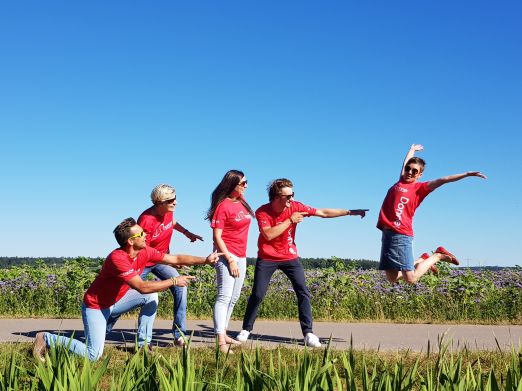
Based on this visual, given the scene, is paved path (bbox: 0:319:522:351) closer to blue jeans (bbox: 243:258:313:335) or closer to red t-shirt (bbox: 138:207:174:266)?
blue jeans (bbox: 243:258:313:335)

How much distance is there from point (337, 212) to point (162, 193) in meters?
2.07

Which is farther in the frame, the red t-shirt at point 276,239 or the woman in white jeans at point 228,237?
the red t-shirt at point 276,239

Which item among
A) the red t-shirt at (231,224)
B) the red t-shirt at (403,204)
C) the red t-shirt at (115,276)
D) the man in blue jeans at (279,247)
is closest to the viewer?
the red t-shirt at (115,276)

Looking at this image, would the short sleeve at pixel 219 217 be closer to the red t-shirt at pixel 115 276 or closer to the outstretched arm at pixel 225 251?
the outstretched arm at pixel 225 251

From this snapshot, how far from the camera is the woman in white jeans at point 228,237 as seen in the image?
665cm

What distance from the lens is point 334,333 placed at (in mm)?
8773

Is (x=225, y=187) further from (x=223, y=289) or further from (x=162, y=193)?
(x=223, y=289)

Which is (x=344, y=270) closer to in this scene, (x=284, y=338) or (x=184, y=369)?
(x=284, y=338)

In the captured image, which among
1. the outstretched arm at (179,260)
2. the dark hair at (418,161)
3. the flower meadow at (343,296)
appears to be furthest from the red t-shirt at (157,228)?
the flower meadow at (343,296)

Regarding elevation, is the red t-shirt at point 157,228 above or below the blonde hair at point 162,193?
below

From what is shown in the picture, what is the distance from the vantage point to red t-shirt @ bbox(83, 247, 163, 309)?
596cm

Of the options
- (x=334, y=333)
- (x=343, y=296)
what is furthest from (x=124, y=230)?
→ (x=343, y=296)

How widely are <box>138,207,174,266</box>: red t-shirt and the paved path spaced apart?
3.99 feet

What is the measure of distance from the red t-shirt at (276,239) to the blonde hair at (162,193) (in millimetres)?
957
